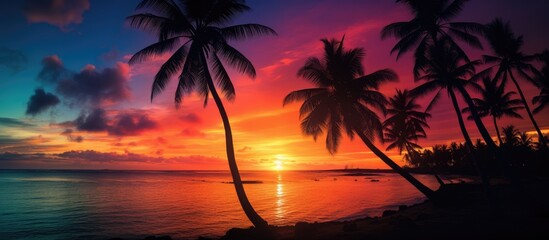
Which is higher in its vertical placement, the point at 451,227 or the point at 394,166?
the point at 394,166

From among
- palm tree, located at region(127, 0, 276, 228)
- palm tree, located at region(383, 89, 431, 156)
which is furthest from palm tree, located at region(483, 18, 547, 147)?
palm tree, located at region(127, 0, 276, 228)

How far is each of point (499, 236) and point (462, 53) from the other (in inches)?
453

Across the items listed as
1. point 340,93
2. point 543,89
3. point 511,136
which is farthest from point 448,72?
point 511,136

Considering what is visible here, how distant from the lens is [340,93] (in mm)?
20250

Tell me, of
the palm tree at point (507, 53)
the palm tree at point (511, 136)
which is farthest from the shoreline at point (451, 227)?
the palm tree at point (511, 136)

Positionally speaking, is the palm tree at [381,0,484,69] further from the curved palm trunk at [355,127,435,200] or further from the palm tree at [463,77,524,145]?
the palm tree at [463,77,524,145]

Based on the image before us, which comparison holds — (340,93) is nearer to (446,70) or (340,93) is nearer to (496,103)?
(446,70)

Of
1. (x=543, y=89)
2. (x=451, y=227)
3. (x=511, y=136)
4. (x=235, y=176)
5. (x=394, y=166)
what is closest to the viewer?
(x=451, y=227)

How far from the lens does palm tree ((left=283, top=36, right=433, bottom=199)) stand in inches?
787

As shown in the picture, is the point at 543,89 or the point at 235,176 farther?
the point at 543,89

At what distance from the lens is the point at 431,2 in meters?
18.1

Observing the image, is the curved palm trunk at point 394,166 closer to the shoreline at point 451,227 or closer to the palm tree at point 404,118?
the shoreline at point 451,227

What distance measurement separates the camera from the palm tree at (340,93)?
20.0 metres

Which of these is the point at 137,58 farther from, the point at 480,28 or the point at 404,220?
the point at 480,28
